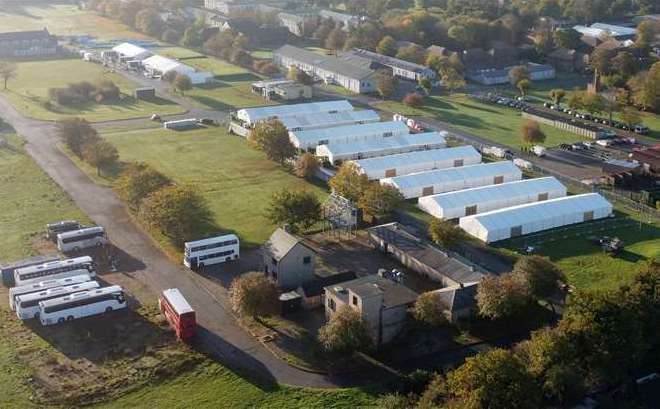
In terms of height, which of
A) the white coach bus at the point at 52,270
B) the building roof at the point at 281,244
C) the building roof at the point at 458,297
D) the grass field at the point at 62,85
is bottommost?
the grass field at the point at 62,85

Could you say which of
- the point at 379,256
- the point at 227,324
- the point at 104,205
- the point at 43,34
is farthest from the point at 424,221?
the point at 43,34

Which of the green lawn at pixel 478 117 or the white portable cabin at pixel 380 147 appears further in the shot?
the green lawn at pixel 478 117

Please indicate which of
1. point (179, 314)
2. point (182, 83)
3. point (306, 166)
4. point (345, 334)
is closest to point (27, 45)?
point (182, 83)

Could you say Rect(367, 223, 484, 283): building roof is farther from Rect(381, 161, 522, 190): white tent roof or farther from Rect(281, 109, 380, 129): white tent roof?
Rect(281, 109, 380, 129): white tent roof

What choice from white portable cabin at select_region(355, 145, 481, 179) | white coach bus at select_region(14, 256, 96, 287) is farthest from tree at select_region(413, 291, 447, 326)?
white portable cabin at select_region(355, 145, 481, 179)

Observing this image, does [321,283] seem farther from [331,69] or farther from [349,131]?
[331,69]

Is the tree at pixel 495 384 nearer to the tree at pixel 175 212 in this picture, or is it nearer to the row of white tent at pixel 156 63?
the tree at pixel 175 212

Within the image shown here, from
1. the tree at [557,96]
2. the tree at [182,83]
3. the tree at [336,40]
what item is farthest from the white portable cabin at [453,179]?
the tree at [336,40]
